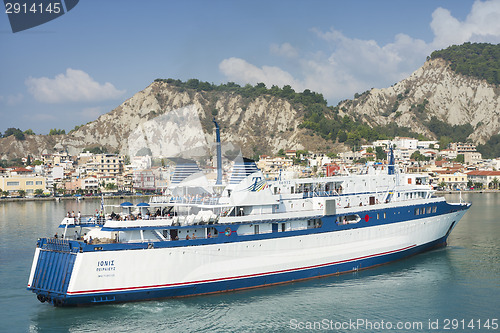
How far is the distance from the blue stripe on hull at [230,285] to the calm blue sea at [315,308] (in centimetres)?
30

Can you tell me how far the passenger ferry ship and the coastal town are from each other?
60.3 metres

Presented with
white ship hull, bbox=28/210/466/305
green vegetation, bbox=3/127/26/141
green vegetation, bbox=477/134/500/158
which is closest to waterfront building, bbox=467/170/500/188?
green vegetation, bbox=477/134/500/158

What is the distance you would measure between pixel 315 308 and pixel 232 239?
4646 millimetres

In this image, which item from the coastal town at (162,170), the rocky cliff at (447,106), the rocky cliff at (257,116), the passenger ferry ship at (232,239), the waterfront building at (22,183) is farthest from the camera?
the rocky cliff at (447,106)

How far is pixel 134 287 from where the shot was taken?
69.3 ft

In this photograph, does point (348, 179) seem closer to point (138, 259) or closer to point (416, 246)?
point (416, 246)

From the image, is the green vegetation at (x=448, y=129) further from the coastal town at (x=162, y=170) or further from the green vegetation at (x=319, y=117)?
the coastal town at (x=162, y=170)

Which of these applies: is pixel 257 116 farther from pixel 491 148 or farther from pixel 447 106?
pixel 491 148

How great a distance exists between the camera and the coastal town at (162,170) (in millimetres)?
101750

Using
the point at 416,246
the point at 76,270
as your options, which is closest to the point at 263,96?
the point at 416,246

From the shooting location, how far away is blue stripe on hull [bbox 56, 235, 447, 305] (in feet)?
68.7

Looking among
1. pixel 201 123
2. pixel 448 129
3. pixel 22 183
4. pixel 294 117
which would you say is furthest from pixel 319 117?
pixel 22 183

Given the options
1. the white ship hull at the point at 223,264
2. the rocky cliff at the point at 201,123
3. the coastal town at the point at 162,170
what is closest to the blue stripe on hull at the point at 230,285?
the white ship hull at the point at 223,264

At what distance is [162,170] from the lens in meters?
94.0
